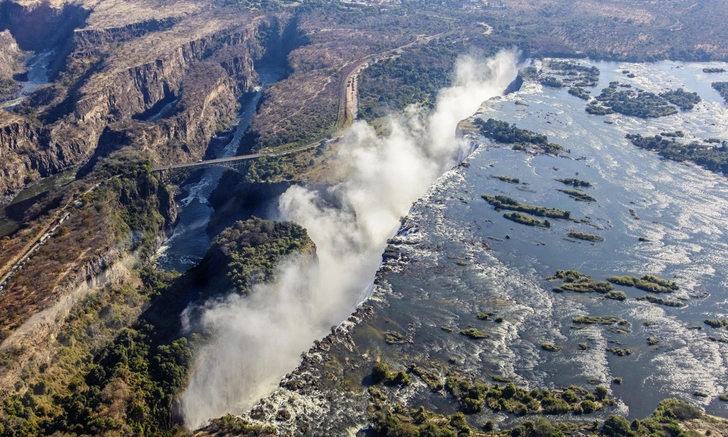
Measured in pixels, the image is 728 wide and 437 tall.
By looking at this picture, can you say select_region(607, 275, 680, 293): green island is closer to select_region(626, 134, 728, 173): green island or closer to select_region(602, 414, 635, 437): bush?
select_region(602, 414, 635, 437): bush

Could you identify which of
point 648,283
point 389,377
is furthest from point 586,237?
point 389,377

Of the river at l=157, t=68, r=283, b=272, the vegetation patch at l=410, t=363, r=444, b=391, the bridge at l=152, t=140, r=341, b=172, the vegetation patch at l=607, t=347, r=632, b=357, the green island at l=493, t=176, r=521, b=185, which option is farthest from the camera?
the green island at l=493, t=176, r=521, b=185

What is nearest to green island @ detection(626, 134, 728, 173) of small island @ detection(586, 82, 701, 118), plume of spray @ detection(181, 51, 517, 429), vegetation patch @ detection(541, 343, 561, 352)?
small island @ detection(586, 82, 701, 118)

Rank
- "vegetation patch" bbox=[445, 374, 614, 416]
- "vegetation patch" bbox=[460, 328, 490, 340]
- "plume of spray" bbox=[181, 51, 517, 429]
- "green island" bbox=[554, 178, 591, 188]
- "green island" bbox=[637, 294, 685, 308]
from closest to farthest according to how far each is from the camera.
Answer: "vegetation patch" bbox=[445, 374, 614, 416] < "plume of spray" bbox=[181, 51, 517, 429] < "vegetation patch" bbox=[460, 328, 490, 340] < "green island" bbox=[637, 294, 685, 308] < "green island" bbox=[554, 178, 591, 188]

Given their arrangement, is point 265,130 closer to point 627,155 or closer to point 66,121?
point 66,121

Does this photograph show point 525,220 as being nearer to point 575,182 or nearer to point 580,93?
point 575,182

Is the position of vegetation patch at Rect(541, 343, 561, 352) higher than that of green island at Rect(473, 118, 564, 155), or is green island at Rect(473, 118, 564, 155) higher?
green island at Rect(473, 118, 564, 155)

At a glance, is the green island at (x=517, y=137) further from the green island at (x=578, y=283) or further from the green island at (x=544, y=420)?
the green island at (x=544, y=420)

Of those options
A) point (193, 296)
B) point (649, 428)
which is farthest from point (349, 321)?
point (649, 428)
